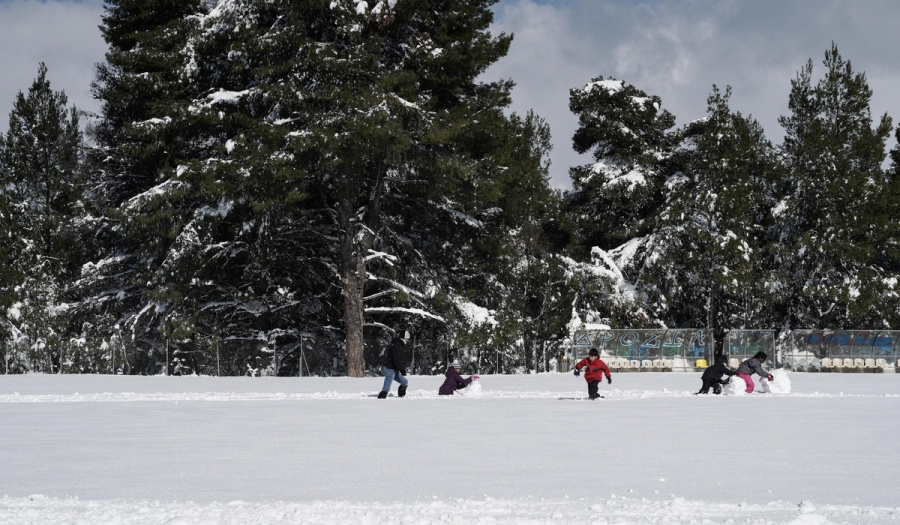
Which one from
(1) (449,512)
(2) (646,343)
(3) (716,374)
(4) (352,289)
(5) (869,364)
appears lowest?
(1) (449,512)

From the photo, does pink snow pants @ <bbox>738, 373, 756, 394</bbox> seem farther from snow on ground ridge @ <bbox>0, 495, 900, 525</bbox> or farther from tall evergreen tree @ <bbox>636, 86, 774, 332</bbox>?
tall evergreen tree @ <bbox>636, 86, 774, 332</bbox>

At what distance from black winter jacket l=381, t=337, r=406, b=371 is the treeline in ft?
44.0

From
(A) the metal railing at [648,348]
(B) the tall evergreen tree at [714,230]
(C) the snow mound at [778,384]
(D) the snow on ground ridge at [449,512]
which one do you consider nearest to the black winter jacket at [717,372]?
(C) the snow mound at [778,384]

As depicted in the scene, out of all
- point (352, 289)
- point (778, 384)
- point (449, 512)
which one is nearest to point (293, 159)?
point (352, 289)

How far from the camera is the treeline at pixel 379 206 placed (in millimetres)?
39750

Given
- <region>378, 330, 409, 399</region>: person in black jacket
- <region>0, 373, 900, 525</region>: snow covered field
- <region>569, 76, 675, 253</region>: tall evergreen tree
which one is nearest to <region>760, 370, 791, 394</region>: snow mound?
<region>0, 373, 900, 525</region>: snow covered field

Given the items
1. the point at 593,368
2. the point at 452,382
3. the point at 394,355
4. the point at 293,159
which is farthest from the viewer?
the point at 293,159

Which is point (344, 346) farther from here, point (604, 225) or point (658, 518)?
point (658, 518)

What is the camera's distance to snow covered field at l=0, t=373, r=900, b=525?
8.62 metres

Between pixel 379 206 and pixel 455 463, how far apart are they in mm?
32948

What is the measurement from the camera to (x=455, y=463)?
11734 mm

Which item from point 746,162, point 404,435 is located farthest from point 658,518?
point 746,162

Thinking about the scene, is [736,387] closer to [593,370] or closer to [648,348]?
[593,370]

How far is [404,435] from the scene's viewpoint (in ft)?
49.3
